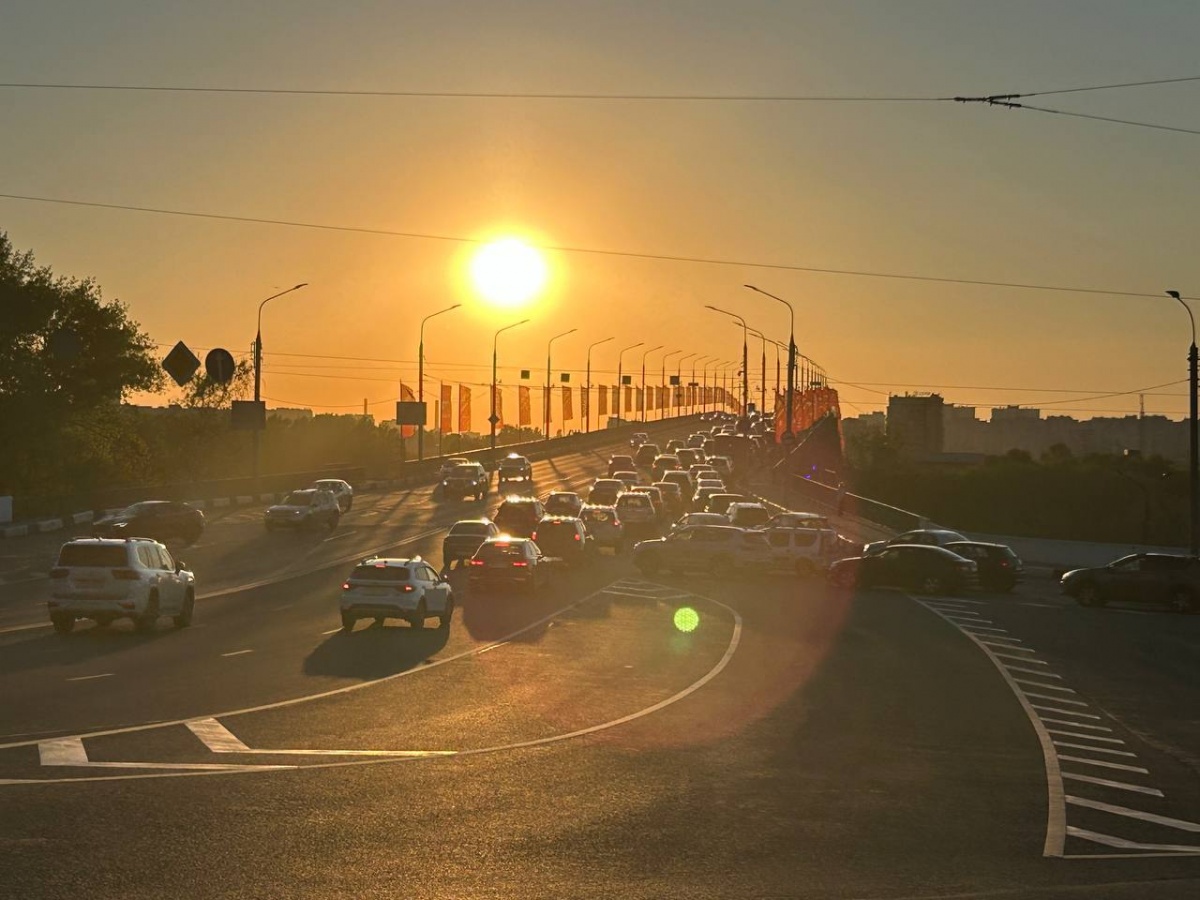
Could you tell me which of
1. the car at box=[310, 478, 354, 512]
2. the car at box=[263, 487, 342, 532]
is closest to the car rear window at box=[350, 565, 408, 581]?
the car at box=[263, 487, 342, 532]

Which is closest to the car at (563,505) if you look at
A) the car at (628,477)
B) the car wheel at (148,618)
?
the car at (628,477)

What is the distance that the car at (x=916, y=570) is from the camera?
43250 mm

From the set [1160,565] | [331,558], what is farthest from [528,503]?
[1160,565]

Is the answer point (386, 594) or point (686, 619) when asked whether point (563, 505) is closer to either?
point (686, 619)

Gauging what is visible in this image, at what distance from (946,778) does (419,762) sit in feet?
18.1

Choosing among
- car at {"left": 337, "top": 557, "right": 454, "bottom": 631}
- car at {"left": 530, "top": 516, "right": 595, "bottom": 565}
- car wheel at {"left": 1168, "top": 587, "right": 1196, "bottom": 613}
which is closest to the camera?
car at {"left": 337, "top": 557, "right": 454, "bottom": 631}

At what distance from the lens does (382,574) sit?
1199 inches

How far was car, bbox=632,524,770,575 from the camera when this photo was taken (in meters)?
46.8

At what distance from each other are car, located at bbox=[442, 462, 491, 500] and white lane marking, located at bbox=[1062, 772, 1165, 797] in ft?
220

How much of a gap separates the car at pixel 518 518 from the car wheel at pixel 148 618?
24.6 metres

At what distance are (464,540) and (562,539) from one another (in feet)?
10.0

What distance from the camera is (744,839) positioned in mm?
12555

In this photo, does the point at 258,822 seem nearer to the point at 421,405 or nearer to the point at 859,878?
the point at 859,878

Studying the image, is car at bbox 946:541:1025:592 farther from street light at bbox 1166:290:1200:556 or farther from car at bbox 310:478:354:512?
car at bbox 310:478:354:512
